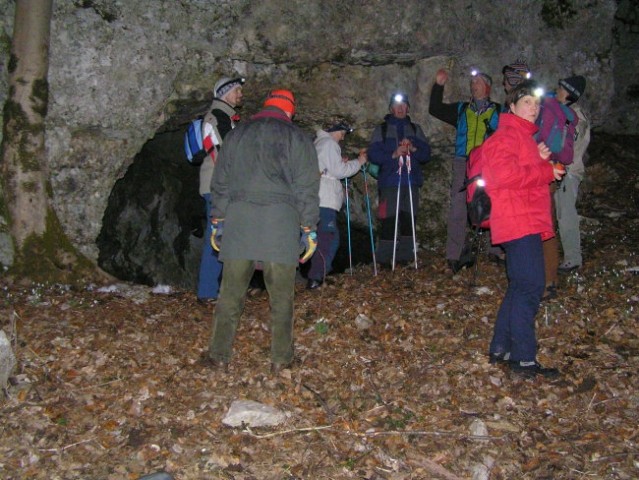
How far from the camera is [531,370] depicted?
18.3 feet

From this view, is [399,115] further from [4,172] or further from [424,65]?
[4,172]

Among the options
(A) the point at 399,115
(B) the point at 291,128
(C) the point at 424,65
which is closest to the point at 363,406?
(B) the point at 291,128

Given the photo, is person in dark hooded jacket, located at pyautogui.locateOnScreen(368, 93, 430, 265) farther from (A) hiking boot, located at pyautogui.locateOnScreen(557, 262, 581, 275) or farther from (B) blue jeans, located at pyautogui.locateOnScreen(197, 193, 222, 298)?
(B) blue jeans, located at pyautogui.locateOnScreen(197, 193, 222, 298)

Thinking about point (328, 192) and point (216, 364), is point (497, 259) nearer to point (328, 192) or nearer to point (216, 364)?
point (328, 192)

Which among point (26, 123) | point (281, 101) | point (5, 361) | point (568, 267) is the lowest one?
point (5, 361)

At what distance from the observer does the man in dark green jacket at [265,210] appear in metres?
5.46

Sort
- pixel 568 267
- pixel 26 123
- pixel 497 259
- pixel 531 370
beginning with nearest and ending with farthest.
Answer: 1. pixel 531 370
2. pixel 26 123
3. pixel 568 267
4. pixel 497 259

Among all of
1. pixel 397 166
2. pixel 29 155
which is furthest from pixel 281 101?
pixel 29 155

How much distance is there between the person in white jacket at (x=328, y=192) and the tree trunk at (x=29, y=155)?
3.27 meters

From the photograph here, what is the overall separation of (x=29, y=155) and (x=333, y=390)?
208 inches

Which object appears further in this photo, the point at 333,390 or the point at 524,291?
the point at 333,390

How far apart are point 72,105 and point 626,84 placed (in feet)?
33.1

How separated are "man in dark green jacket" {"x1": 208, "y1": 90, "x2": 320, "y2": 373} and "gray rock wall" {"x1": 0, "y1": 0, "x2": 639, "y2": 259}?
3.64 meters

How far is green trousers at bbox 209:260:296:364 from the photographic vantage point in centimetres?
558
